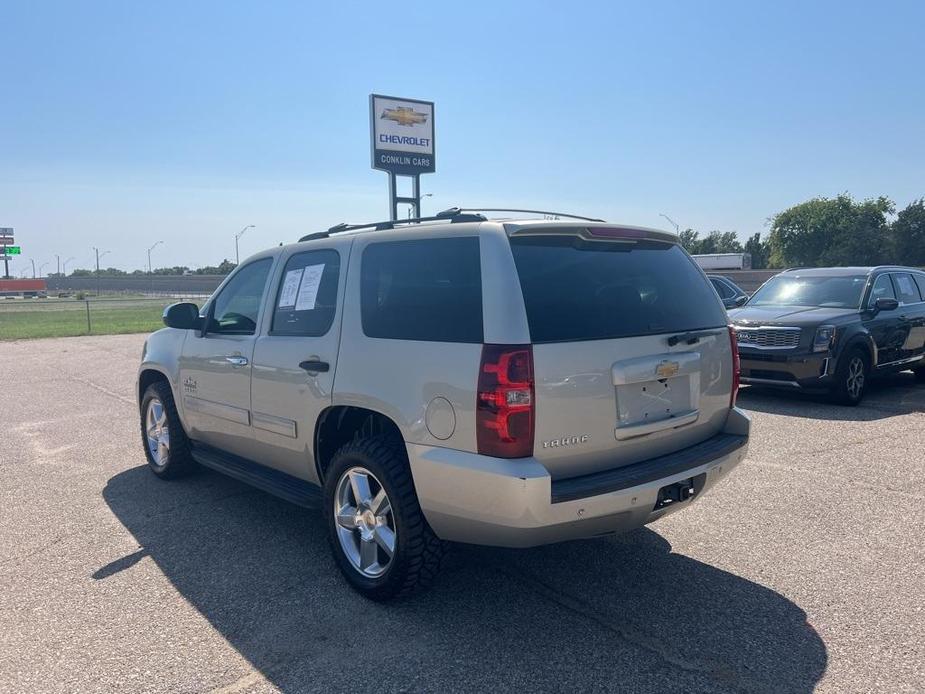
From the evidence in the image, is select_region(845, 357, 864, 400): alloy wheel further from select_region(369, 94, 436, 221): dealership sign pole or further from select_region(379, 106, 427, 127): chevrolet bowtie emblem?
select_region(379, 106, 427, 127): chevrolet bowtie emblem

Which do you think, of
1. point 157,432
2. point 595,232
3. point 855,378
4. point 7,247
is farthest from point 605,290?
point 7,247

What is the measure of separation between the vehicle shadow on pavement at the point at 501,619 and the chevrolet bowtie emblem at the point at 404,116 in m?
25.9

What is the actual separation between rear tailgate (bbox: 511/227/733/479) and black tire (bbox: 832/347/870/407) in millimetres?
5460

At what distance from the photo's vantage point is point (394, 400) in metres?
3.47

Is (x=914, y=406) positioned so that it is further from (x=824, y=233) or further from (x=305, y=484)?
(x=824, y=233)

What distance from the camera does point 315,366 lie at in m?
3.99

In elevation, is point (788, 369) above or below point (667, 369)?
below

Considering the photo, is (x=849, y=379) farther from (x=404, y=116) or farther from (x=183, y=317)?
(x=404, y=116)

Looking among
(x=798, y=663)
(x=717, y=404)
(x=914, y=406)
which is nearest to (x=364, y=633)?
(x=798, y=663)

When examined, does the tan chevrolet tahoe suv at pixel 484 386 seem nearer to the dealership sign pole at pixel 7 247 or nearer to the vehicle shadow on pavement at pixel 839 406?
the vehicle shadow on pavement at pixel 839 406

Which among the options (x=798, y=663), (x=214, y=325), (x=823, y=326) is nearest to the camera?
(x=798, y=663)

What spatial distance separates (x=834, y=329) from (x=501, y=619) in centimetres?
698

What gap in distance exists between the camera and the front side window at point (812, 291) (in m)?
9.63

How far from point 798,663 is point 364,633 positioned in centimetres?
192
